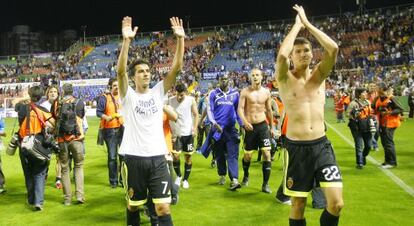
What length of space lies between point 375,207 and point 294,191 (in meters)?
3.18

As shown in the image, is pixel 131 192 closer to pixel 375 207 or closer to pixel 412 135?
pixel 375 207

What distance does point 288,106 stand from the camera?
193 inches

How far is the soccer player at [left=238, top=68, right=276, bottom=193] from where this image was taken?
8.41 m

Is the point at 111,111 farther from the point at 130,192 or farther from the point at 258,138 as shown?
the point at 130,192

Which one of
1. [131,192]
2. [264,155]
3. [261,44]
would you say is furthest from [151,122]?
[261,44]

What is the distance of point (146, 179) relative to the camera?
481 centimetres

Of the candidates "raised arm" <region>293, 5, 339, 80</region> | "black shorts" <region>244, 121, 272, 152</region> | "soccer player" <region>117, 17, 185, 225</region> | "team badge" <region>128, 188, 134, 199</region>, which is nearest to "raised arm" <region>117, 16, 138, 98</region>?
"soccer player" <region>117, 17, 185, 225</region>

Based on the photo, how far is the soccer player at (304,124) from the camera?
4.61 metres

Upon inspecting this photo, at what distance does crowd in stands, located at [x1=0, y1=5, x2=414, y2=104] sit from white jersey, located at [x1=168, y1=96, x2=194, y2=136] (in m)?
20.0

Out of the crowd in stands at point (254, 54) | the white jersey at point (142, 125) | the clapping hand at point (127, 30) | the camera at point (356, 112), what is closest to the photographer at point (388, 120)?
the camera at point (356, 112)

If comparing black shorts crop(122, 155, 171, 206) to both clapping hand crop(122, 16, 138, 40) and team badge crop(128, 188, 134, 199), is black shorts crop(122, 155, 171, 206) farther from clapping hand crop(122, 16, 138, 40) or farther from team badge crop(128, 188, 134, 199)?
clapping hand crop(122, 16, 138, 40)

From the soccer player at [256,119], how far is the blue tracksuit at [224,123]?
46 cm

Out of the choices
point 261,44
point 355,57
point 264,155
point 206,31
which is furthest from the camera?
point 206,31

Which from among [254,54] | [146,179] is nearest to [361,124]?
[146,179]
